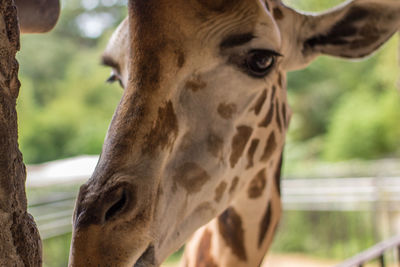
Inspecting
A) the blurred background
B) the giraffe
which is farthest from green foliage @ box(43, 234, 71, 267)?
the giraffe

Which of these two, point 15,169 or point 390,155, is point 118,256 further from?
point 390,155

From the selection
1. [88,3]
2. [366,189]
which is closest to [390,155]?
[366,189]

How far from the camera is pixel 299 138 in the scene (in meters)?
17.4

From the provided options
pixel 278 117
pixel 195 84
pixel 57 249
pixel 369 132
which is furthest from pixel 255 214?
pixel 369 132

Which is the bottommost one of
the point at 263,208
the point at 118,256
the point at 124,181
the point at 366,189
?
the point at 366,189

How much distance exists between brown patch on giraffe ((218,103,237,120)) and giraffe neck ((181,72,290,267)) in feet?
0.57

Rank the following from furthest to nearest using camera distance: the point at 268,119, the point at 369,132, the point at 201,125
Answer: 1. the point at 369,132
2. the point at 268,119
3. the point at 201,125

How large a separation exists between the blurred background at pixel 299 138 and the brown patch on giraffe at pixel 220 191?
10.9ft

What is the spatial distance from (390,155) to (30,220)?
14.3 metres

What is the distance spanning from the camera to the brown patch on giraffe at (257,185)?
1.42 m

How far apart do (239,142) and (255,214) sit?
315 millimetres

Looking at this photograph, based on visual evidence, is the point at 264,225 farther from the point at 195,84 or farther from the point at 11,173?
the point at 11,173

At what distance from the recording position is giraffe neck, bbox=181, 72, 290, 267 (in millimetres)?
1395

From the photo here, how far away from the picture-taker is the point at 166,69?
1073 mm
